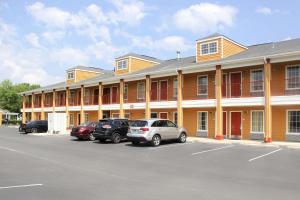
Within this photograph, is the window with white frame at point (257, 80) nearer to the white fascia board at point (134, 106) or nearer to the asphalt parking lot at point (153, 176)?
the asphalt parking lot at point (153, 176)

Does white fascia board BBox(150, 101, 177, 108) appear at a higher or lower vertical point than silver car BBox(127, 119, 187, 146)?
higher

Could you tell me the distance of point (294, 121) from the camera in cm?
2238

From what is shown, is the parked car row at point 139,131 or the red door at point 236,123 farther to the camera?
the red door at point 236,123

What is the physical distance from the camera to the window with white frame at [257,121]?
2397cm

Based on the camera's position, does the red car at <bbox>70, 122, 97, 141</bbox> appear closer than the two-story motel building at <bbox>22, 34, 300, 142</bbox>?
No

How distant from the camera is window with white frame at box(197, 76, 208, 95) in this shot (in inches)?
1075

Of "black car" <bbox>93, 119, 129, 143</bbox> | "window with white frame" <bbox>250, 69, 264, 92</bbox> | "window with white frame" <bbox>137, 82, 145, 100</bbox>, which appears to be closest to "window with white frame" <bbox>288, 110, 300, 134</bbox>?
"window with white frame" <bbox>250, 69, 264, 92</bbox>

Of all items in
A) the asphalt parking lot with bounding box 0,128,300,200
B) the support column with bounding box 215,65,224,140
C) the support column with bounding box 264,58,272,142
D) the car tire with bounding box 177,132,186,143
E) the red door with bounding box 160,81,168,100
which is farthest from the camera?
the red door with bounding box 160,81,168,100

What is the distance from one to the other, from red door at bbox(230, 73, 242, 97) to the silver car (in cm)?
635

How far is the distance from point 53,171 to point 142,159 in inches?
172

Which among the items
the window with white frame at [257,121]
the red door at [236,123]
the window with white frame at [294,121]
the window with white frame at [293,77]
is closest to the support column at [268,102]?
the window with white frame at [293,77]

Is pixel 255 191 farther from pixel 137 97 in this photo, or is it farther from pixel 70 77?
pixel 70 77

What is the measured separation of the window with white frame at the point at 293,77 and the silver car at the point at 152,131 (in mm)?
7957

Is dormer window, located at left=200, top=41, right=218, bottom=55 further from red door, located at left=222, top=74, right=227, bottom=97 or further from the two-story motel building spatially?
red door, located at left=222, top=74, right=227, bottom=97
